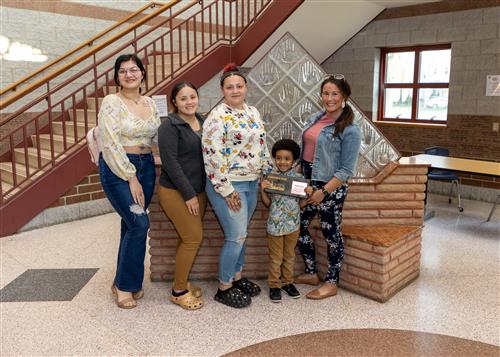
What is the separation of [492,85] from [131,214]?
5.23 m

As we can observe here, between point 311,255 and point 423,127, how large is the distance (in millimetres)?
4268

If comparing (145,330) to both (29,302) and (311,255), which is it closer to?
(29,302)

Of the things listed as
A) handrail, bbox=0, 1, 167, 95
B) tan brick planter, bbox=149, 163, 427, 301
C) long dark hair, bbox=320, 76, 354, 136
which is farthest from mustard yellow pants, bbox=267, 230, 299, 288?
handrail, bbox=0, 1, 167, 95

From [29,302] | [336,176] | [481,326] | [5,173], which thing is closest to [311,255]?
[336,176]

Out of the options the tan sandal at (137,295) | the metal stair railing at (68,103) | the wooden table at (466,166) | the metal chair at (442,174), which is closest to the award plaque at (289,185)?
the tan sandal at (137,295)

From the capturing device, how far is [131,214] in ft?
8.84

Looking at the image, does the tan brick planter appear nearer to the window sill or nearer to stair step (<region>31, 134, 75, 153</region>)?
stair step (<region>31, 134, 75, 153</region>)

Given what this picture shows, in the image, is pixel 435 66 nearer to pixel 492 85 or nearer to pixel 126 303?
pixel 492 85

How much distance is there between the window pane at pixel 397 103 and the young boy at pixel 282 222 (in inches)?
192

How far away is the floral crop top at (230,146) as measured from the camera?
8.22ft

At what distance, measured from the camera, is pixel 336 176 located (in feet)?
8.73

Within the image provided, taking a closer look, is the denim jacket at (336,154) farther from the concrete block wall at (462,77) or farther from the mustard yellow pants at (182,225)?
the concrete block wall at (462,77)

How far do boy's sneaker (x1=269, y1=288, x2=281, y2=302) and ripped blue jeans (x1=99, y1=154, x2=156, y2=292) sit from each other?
2.89 ft

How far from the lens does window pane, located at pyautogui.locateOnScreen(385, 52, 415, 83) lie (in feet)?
22.6
